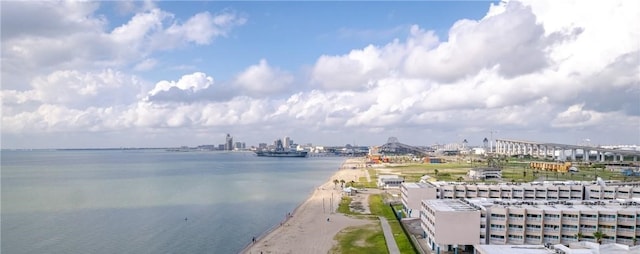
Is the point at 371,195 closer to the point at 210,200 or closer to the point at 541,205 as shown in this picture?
the point at 210,200

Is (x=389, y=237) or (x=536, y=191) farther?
(x=536, y=191)

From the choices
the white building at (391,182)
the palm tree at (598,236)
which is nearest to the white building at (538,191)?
the palm tree at (598,236)

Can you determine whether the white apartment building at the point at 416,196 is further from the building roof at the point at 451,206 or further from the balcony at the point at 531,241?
the balcony at the point at 531,241

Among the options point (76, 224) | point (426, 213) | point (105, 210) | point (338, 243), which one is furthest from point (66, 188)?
point (426, 213)

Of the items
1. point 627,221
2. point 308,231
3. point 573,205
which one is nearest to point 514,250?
point 573,205

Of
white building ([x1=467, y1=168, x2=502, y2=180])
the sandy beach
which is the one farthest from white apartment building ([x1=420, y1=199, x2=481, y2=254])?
white building ([x1=467, y1=168, x2=502, y2=180])

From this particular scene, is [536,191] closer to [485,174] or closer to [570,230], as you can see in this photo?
→ [570,230]

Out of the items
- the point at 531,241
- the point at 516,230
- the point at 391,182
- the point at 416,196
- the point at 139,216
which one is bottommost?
the point at 139,216
